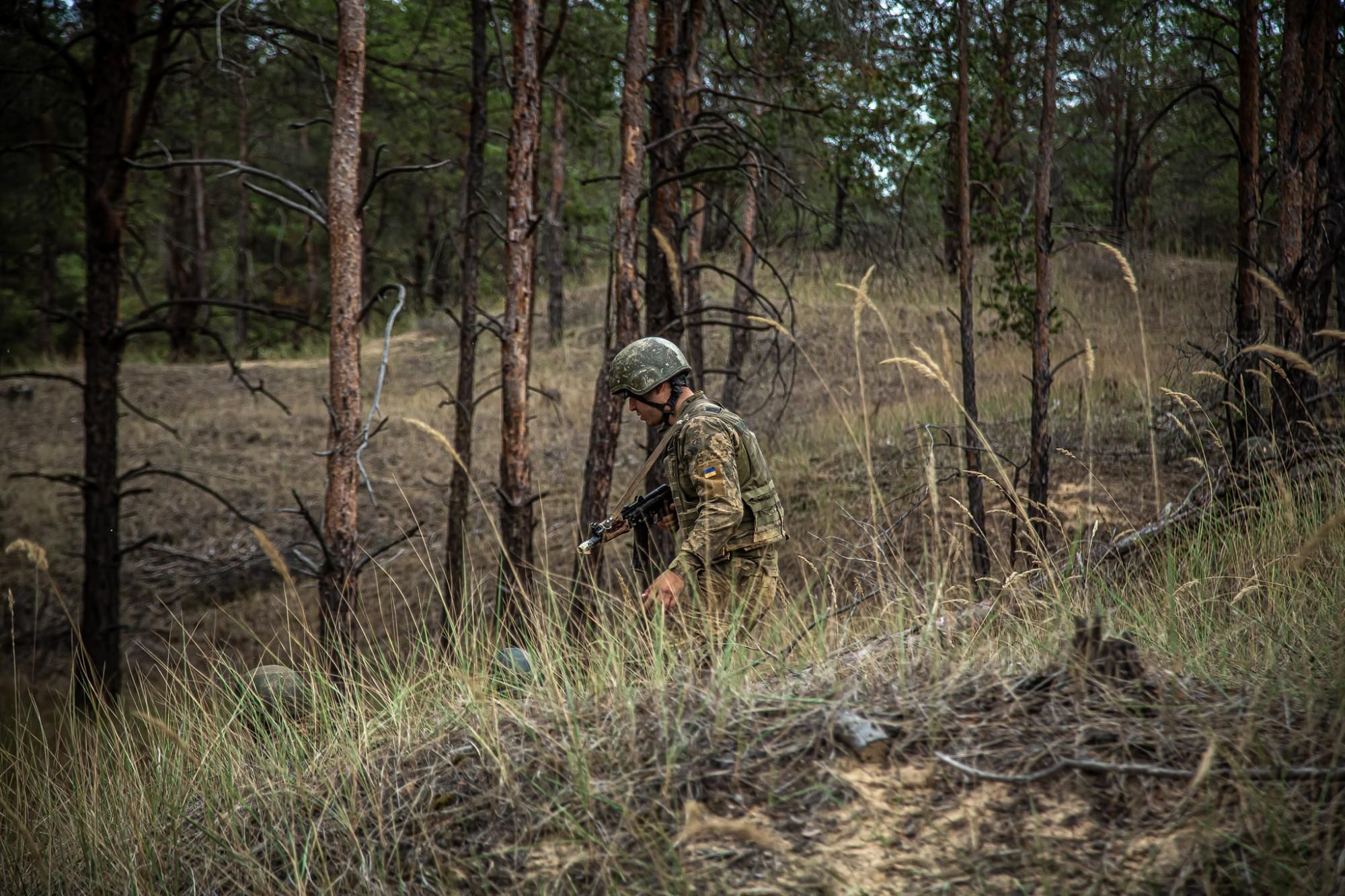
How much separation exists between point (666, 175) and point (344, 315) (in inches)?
117

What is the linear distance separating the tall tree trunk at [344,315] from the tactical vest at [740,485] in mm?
2670

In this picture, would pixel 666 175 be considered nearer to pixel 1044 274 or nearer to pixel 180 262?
pixel 1044 274

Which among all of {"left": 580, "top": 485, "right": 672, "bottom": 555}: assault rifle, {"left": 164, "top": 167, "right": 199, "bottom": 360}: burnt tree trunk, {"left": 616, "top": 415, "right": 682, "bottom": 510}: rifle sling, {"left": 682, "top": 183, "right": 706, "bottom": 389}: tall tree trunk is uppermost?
{"left": 164, "top": 167, "right": 199, "bottom": 360}: burnt tree trunk

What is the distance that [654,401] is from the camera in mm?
4684

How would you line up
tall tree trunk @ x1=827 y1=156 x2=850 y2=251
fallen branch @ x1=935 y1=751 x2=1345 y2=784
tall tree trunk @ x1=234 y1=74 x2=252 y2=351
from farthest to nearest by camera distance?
1. tall tree trunk @ x1=234 y1=74 x2=252 y2=351
2. tall tree trunk @ x1=827 y1=156 x2=850 y2=251
3. fallen branch @ x1=935 y1=751 x2=1345 y2=784

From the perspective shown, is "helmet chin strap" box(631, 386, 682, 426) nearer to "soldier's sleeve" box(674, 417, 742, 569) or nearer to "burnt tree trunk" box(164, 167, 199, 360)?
"soldier's sleeve" box(674, 417, 742, 569)

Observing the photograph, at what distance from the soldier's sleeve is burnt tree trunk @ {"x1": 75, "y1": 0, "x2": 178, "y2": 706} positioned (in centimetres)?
548

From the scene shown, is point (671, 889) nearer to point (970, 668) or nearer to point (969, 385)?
point (970, 668)

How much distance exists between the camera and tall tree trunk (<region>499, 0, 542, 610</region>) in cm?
703

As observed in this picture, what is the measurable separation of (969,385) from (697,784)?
540 cm

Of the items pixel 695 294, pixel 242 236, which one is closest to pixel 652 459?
pixel 695 294

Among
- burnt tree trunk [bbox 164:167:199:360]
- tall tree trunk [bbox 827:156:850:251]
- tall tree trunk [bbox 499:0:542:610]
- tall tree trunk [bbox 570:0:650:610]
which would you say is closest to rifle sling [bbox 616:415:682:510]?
tall tree trunk [bbox 570:0:650:610]

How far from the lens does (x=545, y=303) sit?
23.9 m

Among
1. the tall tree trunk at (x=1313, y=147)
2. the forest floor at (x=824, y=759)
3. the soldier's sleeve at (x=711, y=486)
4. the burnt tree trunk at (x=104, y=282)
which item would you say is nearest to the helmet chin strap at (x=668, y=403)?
the soldier's sleeve at (x=711, y=486)
